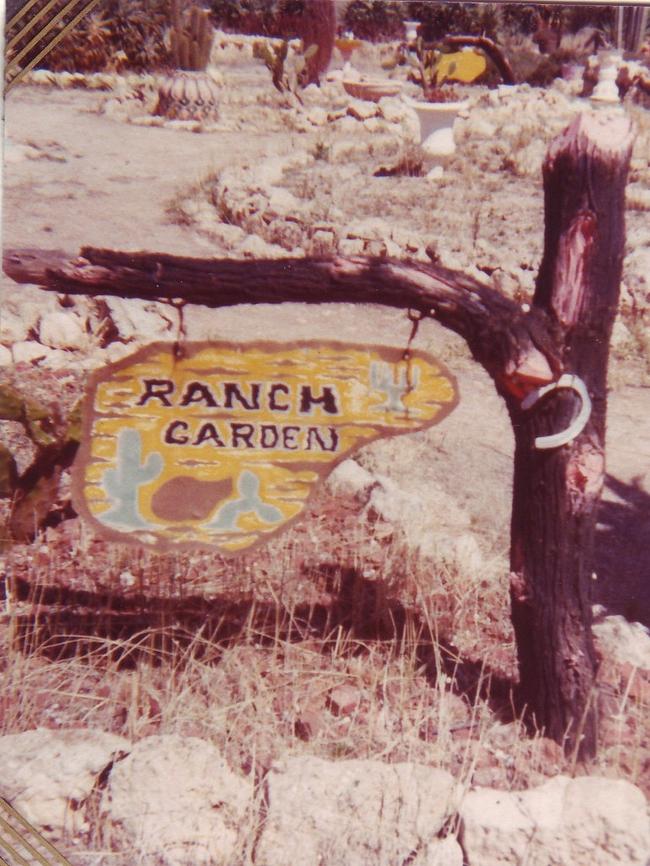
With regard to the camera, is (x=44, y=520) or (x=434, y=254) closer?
(x=434, y=254)

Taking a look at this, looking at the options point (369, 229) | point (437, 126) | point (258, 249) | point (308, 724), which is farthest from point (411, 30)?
point (308, 724)

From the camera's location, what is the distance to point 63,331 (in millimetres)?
2820

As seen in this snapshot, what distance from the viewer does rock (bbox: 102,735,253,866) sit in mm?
2264

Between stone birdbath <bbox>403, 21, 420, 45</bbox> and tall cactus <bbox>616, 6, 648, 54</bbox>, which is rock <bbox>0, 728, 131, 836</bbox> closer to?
stone birdbath <bbox>403, 21, 420, 45</bbox>

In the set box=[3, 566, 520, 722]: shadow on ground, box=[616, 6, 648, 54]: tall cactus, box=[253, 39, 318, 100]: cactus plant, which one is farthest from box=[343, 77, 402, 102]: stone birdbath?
box=[3, 566, 520, 722]: shadow on ground

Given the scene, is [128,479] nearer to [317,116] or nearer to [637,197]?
[317,116]

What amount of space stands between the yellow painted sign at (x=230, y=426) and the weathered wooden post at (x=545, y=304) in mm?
158

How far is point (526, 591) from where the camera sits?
2318mm

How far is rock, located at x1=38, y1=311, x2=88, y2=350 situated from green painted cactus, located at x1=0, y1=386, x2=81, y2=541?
0.26 metres

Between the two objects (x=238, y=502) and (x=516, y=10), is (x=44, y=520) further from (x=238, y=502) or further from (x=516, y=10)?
(x=516, y=10)

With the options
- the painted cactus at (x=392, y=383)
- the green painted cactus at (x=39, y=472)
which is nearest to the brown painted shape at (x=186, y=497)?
the green painted cactus at (x=39, y=472)

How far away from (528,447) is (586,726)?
77 centimetres

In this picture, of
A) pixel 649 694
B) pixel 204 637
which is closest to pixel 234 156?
pixel 204 637

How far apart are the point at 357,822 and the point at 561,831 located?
501mm
